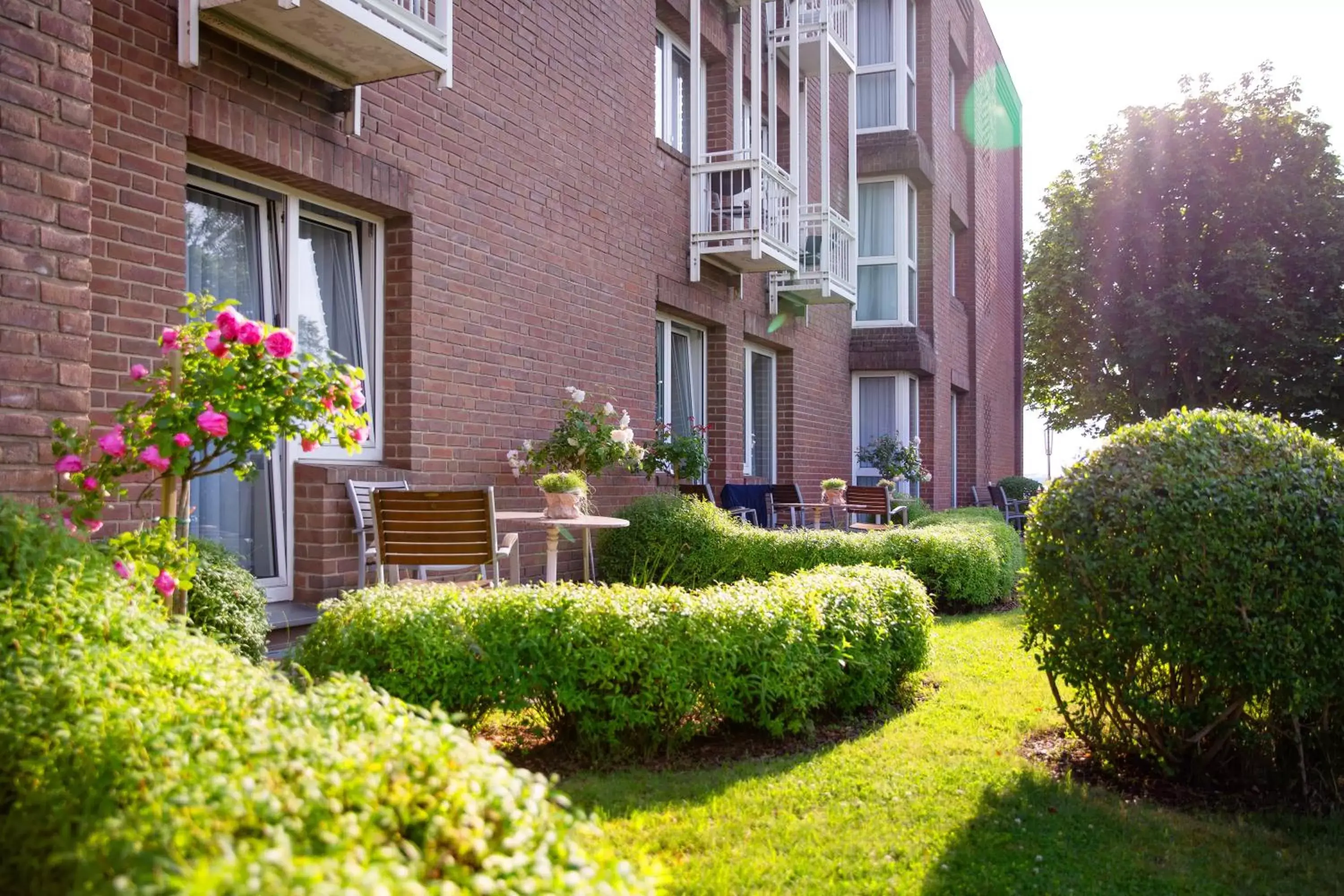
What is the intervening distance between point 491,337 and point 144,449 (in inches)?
153

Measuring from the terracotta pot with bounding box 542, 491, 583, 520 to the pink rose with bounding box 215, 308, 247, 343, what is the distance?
280 cm

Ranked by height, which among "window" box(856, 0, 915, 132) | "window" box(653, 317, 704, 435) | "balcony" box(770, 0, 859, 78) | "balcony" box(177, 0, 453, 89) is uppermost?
"window" box(856, 0, 915, 132)

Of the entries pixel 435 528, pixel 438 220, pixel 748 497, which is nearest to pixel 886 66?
pixel 748 497

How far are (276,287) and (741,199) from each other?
5.50 meters

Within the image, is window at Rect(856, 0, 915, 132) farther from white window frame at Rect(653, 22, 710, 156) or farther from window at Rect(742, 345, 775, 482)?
white window frame at Rect(653, 22, 710, 156)

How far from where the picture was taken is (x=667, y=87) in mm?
10336

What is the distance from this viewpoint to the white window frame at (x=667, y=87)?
398 inches

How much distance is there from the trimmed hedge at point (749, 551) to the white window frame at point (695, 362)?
6.27ft

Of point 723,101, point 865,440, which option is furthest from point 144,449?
point 865,440

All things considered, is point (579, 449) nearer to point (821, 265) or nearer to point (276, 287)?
point (276, 287)

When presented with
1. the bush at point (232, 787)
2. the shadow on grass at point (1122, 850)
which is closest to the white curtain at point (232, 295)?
the bush at point (232, 787)

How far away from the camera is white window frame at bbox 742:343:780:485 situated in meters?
11.9

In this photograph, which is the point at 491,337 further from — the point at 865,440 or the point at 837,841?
the point at 865,440

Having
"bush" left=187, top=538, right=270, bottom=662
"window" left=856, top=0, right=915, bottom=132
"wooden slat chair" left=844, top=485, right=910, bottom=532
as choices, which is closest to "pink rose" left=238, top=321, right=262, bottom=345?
"bush" left=187, top=538, right=270, bottom=662
